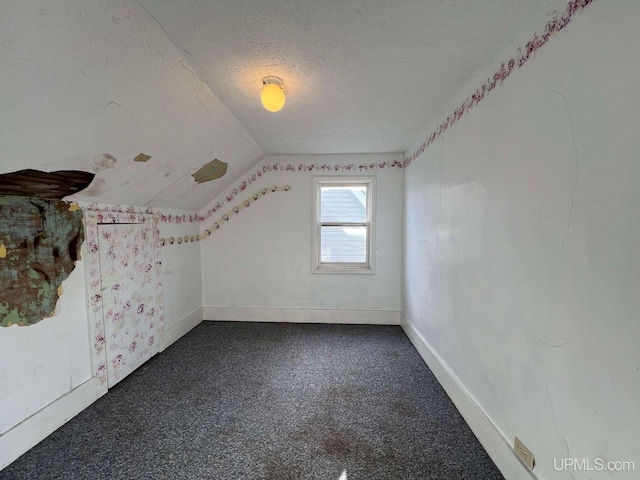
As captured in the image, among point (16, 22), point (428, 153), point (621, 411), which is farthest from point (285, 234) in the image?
point (621, 411)

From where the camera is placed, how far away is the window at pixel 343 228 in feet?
11.2

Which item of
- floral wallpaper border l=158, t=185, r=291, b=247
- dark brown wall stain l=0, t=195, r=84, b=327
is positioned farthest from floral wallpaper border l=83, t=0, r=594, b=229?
dark brown wall stain l=0, t=195, r=84, b=327

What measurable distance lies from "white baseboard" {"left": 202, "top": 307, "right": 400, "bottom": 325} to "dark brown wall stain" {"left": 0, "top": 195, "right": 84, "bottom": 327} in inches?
75.7

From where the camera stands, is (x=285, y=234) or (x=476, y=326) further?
(x=285, y=234)

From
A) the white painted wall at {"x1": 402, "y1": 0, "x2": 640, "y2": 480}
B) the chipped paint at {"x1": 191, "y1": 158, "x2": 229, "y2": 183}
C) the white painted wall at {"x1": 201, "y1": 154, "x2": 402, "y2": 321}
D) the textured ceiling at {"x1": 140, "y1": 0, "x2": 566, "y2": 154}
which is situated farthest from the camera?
the white painted wall at {"x1": 201, "y1": 154, "x2": 402, "y2": 321}

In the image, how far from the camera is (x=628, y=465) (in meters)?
0.80

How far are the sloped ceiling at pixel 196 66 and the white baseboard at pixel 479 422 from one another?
196cm

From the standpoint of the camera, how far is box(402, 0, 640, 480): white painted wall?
81cm

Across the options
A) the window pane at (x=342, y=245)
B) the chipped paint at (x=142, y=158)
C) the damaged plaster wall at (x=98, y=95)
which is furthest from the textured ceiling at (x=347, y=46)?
the window pane at (x=342, y=245)

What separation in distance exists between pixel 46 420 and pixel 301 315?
7.65 ft

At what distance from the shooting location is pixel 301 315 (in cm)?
→ 346

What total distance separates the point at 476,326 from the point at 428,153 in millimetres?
1520

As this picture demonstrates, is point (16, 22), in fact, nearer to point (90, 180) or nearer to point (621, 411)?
point (90, 180)

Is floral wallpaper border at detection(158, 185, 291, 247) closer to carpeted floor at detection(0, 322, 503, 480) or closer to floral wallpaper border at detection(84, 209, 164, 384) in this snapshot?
floral wallpaper border at detection(84, 209, 164, 384)
